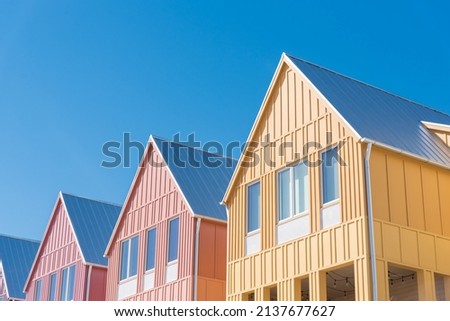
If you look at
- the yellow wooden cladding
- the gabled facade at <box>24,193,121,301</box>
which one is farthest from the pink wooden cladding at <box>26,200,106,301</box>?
the yellow wooden cladding

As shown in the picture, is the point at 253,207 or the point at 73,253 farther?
the point at 73,253

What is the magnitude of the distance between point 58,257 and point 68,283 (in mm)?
2040

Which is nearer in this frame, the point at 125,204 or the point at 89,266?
the point at 125,204

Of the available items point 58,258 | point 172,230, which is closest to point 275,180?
point 172,230

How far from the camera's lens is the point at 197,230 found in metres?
31.5

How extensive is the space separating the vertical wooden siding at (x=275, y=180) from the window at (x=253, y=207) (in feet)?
0.72

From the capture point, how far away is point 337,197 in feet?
80.7

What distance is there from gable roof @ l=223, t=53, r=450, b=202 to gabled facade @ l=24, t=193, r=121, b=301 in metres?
12.2

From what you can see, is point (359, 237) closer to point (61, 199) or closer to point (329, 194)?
point (329, 194)

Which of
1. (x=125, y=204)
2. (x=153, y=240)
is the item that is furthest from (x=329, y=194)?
(x=125, y=204)

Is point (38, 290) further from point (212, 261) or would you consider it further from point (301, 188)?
point (301, 188)
